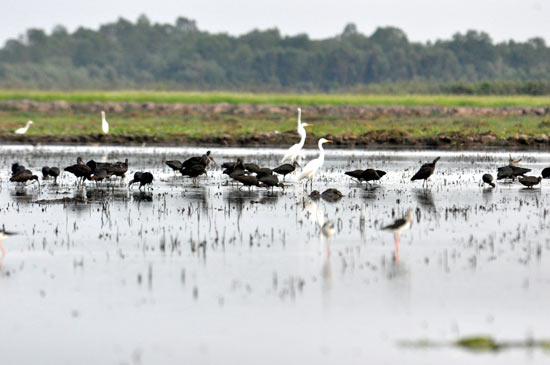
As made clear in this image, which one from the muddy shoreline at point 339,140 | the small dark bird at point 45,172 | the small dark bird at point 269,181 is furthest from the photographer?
the muddy shoreline at point 339,140

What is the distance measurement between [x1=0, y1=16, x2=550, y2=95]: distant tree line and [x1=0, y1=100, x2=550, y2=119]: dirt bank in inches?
1718

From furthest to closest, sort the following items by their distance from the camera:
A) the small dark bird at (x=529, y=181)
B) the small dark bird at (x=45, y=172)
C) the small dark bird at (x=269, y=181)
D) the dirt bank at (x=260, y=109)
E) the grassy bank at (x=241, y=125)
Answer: the dirt bank at (x=260, y=109) < the grassy bank at (x=241, y=125) < the small dark bird at (x=45, y=172) < the small dark bird at (x=529, y=181) < the small dark bird at (x=269, y=181)

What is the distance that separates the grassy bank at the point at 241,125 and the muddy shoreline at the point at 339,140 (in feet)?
4.00

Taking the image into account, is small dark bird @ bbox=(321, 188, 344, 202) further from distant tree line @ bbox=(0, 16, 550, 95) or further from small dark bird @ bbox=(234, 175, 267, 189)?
distant tree line @ bbox=(0, 16, 550, 95)

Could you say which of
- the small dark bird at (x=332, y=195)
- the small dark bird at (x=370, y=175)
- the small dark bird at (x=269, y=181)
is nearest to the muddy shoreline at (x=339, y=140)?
the small dark bird at (x=370, y=175)

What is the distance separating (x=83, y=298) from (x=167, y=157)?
23.1 m

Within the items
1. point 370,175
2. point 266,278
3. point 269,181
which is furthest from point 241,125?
point 266,278

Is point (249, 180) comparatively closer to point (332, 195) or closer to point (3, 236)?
point (332, 195)

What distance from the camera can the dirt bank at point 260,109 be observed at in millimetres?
62281

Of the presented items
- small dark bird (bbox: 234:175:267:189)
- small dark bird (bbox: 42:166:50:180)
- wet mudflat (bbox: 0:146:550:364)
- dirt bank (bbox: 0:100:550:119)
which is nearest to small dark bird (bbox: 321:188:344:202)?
wet mudflat (bbox: 0:146:550:364)

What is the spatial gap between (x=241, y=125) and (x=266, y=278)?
138ft

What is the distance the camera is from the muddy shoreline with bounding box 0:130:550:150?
41375 mm

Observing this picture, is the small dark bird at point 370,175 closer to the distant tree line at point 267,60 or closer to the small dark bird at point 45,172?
the small dark bird at point 45,172

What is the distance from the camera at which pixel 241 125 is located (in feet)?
174
